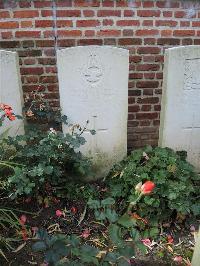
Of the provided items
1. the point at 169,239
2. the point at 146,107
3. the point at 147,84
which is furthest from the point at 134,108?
the point at 169,239

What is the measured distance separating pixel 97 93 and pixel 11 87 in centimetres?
69

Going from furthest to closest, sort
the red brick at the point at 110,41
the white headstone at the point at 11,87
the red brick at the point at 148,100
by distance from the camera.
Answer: the red brick at the point at 148,100
the red brick at the point at 110,41
the white headstone at the point at 11,87

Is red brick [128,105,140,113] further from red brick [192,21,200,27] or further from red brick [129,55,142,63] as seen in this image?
red brick [192,21,200,27]

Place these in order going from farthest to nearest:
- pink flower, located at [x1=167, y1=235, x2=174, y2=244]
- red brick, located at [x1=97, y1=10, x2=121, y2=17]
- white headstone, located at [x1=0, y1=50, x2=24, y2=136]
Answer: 1. red brick, located at [x1=97, y1=10, x2=121, y2=17]
2. white headstone, located at [x1=0, y1=50, x2=24, y2=136]
3. pink flower, located at [x1=167, y1=235, x2=174, y2=244]

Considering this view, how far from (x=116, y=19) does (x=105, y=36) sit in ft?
0.63

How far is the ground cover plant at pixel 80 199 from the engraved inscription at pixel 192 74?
0.58 meters

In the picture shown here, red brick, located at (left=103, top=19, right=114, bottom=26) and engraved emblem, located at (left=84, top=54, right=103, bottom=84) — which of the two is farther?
red brick, located at (left=103, top=19, right=114, bottom=26)

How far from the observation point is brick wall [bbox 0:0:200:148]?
3.31m

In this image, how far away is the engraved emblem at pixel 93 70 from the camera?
9.16ft

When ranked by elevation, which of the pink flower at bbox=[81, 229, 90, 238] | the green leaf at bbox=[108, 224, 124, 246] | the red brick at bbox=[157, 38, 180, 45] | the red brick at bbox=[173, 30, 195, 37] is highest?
the red brick at bbox=[173, 30, 195, 37]

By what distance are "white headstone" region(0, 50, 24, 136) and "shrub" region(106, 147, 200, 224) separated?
3.13ft

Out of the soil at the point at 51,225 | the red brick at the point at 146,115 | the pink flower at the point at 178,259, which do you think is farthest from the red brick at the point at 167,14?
the pink flower at the point at 178,259

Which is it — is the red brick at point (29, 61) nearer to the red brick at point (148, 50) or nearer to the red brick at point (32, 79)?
the red brick at point (32, 79)

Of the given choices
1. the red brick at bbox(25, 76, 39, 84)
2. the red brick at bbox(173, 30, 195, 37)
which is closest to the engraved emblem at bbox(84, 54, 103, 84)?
the red brick at bbox(25, 76, 39, 84)
